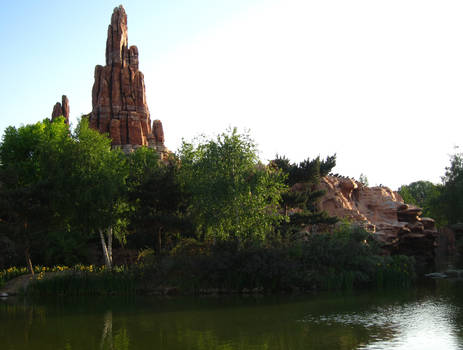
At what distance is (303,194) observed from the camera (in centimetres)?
3700

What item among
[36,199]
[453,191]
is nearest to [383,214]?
[453,191]

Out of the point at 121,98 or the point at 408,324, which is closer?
the point at 408,324

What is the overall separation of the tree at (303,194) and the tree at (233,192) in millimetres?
2595

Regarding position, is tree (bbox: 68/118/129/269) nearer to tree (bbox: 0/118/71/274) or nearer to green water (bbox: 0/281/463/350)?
tree (bbox: 0/118/71/274)

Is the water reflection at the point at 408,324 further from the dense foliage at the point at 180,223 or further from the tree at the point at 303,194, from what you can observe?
the tree at the point at 303,194

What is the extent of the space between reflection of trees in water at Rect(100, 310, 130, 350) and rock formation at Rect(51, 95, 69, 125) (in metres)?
73.2

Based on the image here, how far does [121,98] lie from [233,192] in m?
57.1

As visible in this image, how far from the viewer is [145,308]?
22500 millimetres

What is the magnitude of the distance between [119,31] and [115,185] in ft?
196

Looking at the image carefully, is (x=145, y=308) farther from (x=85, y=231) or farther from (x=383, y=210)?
(x=383, y=210)

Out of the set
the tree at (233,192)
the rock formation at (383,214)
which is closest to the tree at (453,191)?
the rock formation at (383,214)

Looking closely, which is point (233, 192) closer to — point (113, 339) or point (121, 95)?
point (113, 339)

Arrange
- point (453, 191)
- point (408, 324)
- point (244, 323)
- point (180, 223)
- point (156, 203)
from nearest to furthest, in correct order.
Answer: point (408, 324) < point (244, 323) < point (180, 223) < point (156, 203) < point (453, 191)

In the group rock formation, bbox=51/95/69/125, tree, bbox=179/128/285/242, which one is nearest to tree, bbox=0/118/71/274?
tree, bbox=179/128/285/242
